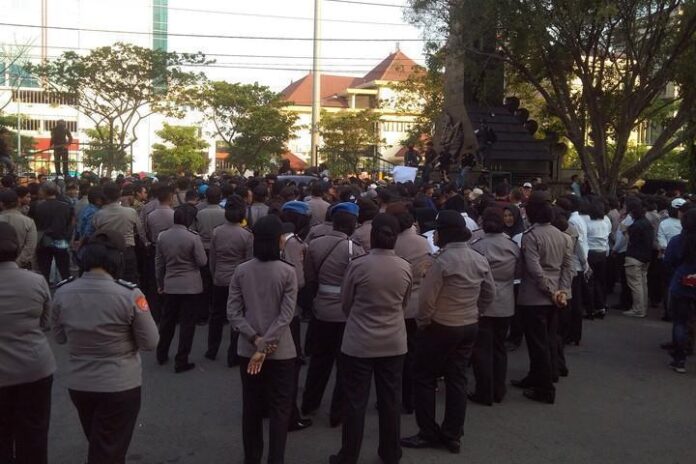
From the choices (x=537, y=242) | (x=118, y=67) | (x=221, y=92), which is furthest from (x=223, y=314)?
(x=221, y=92)

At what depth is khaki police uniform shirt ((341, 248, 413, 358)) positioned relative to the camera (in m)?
4.79

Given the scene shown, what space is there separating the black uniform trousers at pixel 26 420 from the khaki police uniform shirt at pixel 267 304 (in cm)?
128

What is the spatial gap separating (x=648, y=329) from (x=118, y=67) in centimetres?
2561

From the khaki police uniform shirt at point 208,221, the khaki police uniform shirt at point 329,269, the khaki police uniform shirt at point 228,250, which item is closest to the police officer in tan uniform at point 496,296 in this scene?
the khaki police uniform shirt at point 329,269

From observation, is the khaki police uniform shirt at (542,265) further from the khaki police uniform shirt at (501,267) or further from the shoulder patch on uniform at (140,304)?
the shoulder patch on uniform at (140,304)

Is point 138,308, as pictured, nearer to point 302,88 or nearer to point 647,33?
point 647,33

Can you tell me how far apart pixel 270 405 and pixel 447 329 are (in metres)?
1.50

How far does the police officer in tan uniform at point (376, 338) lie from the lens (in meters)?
4.79

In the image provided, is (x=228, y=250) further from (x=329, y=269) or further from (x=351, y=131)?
(x=351, y=131)

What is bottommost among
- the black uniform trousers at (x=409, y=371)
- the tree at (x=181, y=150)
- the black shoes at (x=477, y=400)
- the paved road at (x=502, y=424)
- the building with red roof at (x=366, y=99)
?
the paved road at (x=502, y=424)

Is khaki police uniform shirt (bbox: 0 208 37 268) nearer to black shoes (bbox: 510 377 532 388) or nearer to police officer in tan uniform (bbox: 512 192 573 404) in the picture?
police officer in tan uniform (bbox: 512 192 573 404)

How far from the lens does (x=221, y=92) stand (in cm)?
3703

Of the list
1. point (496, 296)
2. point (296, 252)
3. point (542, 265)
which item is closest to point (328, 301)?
point (296, 252)

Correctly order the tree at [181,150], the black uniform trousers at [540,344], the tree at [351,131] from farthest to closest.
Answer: the tree at [181,150] → the tree at [351,131] → the black uniform trousers at [540,344]
